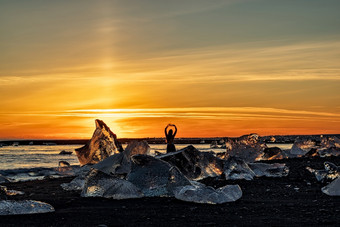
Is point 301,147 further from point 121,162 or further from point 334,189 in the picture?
point 334,189

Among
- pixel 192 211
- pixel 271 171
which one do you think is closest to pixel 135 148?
pixel 271 171

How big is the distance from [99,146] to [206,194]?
8719mm

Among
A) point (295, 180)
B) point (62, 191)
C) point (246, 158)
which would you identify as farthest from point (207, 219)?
point (246, 158)

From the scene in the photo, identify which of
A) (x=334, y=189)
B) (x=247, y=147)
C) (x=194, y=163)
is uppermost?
(x=247, y=147)

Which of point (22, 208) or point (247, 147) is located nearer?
point (22, 208)

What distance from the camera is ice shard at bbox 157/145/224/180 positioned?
1001 centimetres

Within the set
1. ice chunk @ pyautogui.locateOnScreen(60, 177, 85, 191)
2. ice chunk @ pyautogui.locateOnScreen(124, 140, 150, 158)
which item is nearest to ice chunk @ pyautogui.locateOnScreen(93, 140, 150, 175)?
ice chunk @ pyautogui.locateOnScreen(124, 140, 150, 158)

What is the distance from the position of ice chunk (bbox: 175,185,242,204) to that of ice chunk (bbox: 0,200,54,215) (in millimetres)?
2136

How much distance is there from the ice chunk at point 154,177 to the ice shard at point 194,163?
1.33m

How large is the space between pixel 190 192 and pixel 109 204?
→ 4.39ft

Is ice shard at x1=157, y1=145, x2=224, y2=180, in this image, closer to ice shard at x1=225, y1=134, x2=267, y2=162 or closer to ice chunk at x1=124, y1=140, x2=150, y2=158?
ice chunk at x1=124, y1=140, x2=150, y2=158

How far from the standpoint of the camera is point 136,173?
27.9ft

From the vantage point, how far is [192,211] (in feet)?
21.2

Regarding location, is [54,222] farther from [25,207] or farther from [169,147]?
[169,147]
